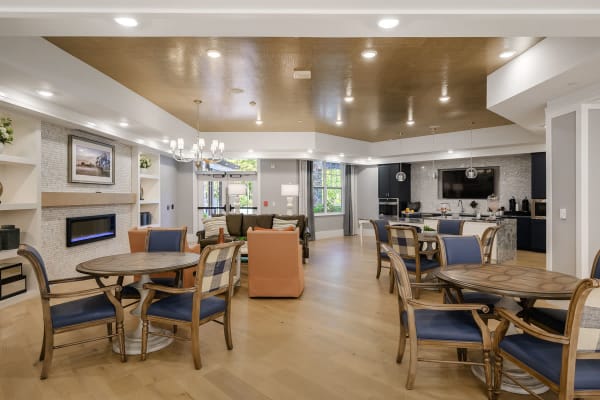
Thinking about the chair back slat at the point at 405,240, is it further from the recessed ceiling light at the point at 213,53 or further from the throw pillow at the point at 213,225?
the throw pillow at the point at 213,225

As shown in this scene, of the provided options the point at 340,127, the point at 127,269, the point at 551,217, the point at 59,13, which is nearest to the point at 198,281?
the point at 127,269

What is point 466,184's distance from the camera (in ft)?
31.4

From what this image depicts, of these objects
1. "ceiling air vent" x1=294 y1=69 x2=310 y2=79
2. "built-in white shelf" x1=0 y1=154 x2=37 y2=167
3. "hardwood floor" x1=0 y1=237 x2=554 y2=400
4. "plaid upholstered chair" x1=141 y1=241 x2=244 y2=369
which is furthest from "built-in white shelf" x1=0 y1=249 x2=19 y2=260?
"ceiling air vent" x1=294 y1=69 x2=310 y2=79

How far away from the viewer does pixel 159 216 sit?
27.5ft

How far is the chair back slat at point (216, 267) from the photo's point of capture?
8.73ft

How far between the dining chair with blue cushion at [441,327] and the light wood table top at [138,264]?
71.8 inches

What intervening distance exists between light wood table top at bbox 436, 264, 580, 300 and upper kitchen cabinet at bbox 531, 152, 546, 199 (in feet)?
20.8

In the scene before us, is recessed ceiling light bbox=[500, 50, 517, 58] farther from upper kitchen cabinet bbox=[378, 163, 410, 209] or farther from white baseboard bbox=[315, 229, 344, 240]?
white baseboard bbox=[315, 229, 344, 240]

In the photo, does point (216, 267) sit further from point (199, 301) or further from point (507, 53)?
point (507, 53)

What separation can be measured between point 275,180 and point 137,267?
23.3 feet

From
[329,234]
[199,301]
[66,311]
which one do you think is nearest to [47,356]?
[66,311]

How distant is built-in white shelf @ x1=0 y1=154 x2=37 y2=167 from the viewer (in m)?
4.18

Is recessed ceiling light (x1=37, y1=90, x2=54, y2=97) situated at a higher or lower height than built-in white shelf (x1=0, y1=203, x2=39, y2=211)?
higher

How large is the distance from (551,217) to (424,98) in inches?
106
